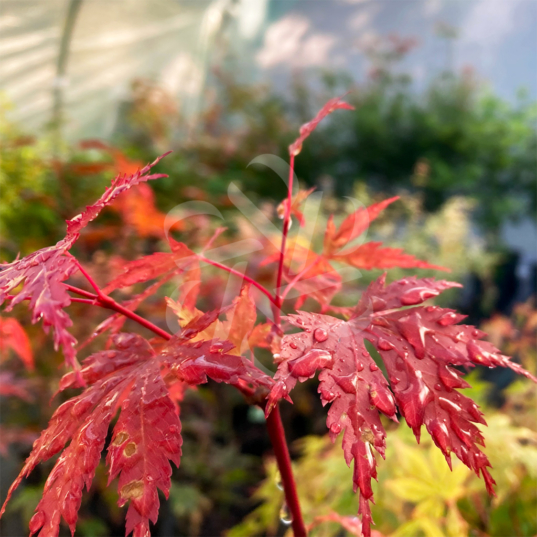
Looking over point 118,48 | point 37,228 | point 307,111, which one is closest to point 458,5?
point 307,111

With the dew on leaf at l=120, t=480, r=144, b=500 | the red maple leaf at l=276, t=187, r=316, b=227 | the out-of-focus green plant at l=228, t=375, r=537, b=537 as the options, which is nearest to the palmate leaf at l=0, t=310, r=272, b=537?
the dew on leaf at l=120, t=480, r=144, b=500

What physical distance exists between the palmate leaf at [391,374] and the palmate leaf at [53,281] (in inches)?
3.8

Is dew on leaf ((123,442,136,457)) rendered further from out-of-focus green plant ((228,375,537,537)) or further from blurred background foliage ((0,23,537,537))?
out-of-focus green plant ((228,375,537,537))

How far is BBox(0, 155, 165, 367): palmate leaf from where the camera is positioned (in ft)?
0.56

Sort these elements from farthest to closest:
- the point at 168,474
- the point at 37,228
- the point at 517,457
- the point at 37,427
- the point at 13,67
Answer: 1. the point at 13,67
2. the point at 37,228
3. the point at 37,427
4. the point at 517,457
5. the point at 168,474

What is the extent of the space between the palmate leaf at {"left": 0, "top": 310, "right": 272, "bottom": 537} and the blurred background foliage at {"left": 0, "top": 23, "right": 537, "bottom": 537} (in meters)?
0.18

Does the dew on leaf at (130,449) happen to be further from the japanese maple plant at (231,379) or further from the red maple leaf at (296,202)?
the red maple leaf at (296,202)

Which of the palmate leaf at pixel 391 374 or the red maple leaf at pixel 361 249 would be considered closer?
the palmate leaf at pixel 391 374

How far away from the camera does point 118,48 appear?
2.51m

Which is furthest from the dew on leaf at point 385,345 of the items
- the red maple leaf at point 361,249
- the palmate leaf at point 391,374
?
the red maple leaf at point 361,249

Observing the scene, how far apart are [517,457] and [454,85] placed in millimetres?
2599

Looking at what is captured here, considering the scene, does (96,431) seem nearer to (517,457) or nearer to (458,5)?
(517,457)

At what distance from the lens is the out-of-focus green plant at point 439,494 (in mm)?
502

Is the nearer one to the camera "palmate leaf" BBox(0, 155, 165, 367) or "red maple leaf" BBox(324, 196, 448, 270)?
"palmate leaf" BBox(0, 155, 165, 367)
